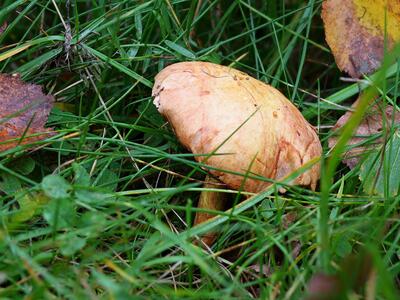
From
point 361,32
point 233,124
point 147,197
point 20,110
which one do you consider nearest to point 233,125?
point 233,124

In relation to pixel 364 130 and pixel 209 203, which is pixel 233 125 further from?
pixel 364 130

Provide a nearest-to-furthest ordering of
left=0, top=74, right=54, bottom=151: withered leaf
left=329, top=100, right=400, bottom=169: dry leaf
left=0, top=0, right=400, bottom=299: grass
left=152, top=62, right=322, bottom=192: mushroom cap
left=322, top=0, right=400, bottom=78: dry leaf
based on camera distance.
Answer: left=0, top=0, right=400, bottom=299: grass < left=152, top=62, right=322, bottom=192: mushroom cap < left=0, top=74, right=54, bottom=151: withered leaf < left=329, top=100, right=400, bottom=169: dry leaf < left=322, top=0, right=400, bottom=78: dry leaf

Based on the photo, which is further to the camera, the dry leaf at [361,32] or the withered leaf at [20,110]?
the dry leaf at [361,32]

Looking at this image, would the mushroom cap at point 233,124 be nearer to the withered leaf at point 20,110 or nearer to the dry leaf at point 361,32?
the withered leaf at point 20,110

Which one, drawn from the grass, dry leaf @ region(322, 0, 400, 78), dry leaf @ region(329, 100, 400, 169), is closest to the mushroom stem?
the grass

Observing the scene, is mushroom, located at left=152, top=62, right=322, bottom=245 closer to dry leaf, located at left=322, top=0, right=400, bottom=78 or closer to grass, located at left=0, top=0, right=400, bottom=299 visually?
grass, located at left=0, top=0, right=400, bottom=299

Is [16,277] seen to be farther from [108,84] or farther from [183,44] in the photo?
[183,44]

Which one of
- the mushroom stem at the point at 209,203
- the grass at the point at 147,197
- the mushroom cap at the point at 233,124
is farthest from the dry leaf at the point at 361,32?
the mushroom stem at the point at 209,203
